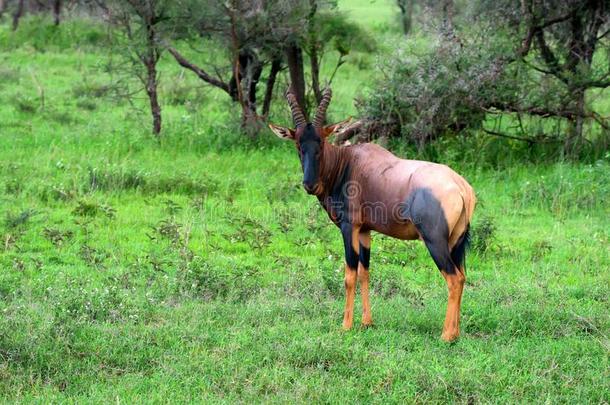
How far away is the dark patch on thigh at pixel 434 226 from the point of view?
645 cm

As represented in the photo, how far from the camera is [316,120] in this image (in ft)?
23.1

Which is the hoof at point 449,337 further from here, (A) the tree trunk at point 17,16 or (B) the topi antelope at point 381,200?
(A) the tree trunk at point 17,16

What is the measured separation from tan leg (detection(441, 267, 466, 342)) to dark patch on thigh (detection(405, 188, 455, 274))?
6 cm

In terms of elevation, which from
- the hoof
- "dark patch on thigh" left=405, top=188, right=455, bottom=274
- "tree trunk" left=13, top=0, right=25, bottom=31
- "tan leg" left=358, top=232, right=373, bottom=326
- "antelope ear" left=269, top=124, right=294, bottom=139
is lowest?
"tree trunk" left=13, top=0, right=25, bottom=31

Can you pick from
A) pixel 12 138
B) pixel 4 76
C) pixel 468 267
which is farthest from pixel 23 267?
pixel 4 76

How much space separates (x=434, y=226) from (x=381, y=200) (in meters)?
0.53

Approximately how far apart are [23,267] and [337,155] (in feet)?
9.87

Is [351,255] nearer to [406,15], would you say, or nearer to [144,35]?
[144,35]

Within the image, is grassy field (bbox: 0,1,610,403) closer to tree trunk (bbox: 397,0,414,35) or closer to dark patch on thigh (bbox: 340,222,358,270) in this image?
dark patch on thigh (bbox: 340,222,358,270)

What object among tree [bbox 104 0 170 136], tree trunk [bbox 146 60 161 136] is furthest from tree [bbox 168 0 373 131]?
tree trunk [bbox 146 60 161 136]

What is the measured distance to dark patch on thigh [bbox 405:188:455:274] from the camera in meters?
6.45

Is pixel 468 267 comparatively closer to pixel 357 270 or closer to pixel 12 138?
pixel 357 270

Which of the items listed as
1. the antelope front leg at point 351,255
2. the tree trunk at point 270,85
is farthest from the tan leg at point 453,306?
the tree trunk at point 270,85

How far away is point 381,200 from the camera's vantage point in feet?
22.4
